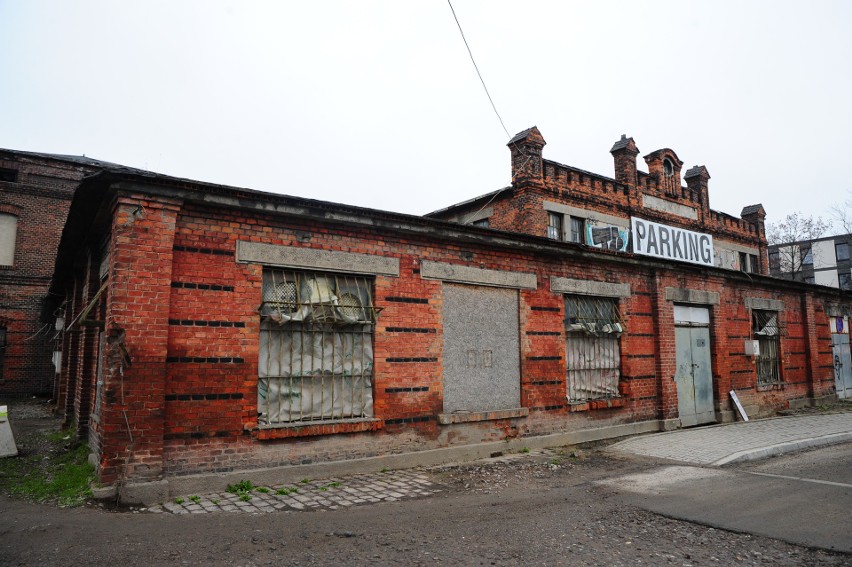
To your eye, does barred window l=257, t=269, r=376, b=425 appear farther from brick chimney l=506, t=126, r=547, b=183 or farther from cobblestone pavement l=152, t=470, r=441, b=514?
brick chimney l=506, t=126, r=547, b=183

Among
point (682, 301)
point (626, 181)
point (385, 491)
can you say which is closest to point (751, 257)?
point (626, 181)

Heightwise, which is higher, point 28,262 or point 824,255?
point 824,255

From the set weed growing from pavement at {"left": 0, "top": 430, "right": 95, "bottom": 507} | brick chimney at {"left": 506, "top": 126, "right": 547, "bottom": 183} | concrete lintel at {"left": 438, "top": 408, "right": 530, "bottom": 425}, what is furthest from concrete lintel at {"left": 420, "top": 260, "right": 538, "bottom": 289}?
brick chimney at {"left": 506, "top": 126, "right": 547, "bottom": 183}

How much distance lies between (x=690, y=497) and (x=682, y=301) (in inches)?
298

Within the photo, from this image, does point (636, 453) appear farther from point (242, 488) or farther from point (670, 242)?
point (670, 242)

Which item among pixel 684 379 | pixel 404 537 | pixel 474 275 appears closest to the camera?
pixel 404 537

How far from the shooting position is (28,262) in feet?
72.5

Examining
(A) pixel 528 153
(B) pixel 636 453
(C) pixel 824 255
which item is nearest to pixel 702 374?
(B) pixel 636 453

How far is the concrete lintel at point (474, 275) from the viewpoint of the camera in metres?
9.09

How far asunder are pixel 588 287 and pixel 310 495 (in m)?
7.20

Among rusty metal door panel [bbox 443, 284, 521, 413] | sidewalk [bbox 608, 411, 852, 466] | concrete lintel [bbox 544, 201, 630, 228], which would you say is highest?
concrete lintel [bbox 544, 201, 630, 228]

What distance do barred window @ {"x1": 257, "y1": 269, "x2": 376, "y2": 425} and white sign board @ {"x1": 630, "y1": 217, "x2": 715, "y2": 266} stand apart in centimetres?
1492

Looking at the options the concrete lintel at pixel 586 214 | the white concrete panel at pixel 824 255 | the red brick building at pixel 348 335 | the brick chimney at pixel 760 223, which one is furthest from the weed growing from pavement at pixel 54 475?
the white concrete panel at pixel 824 255

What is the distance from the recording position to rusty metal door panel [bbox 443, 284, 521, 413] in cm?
927
